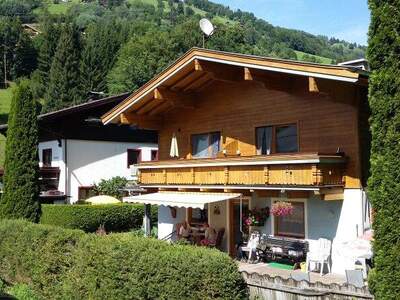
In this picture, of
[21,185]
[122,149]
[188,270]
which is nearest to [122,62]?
[122,149]

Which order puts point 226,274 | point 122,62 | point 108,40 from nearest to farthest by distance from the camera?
point 226,274, point 122,62, point 108,40

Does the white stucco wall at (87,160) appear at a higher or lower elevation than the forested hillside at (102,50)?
lower

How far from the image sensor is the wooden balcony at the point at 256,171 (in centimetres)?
1505

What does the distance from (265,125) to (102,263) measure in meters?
9.06

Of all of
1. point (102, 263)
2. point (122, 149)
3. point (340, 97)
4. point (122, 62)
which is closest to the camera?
point (102, 263)

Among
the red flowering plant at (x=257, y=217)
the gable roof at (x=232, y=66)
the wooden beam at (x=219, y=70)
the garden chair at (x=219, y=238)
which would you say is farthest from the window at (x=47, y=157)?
the red flowering plant at (x=257, y=217)

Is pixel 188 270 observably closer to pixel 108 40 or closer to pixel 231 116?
pixel 231 116

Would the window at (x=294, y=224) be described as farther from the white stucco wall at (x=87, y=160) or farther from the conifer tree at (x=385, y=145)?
the white stucco wall at (x=87, y=160)

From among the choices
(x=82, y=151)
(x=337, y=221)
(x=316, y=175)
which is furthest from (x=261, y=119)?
(x=82, y=151)

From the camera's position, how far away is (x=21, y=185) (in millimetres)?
20219

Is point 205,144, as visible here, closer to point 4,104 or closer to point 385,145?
point 385,145

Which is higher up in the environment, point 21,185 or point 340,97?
point 340,97

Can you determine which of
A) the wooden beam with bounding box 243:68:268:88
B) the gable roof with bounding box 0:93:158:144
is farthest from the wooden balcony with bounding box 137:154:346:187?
the gable roof with bounding box 0:93:158:144

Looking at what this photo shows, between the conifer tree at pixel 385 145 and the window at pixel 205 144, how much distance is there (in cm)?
1118
